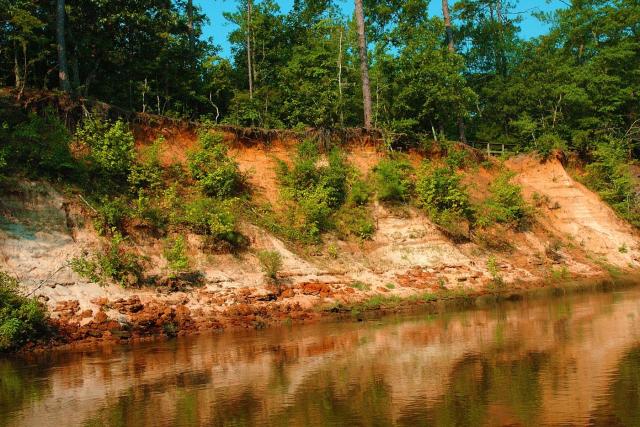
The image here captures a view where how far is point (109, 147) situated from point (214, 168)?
4148mm

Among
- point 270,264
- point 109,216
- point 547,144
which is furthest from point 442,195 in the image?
point 109,216

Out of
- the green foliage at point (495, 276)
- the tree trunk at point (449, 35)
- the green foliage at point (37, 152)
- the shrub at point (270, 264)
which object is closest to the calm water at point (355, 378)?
the shrub at point (270, 264)

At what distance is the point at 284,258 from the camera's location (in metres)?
21.7

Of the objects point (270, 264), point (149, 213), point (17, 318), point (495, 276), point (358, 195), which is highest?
point (358, 195)

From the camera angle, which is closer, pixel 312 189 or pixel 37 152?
pixel 37 152

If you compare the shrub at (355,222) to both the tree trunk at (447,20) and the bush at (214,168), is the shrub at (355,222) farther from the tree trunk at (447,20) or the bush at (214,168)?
the tree trunk at (447,20)

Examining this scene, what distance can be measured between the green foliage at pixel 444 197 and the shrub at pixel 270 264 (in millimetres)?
9004

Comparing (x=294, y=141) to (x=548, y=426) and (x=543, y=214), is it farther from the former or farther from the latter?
(x=548, y=426)

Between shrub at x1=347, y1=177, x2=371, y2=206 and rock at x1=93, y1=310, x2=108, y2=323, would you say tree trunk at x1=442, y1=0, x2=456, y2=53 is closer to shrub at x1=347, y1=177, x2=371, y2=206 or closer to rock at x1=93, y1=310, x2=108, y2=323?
shrub at x1=347, y1=177, x2=371, y2=206

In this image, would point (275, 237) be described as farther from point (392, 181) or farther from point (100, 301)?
point (100, 301)

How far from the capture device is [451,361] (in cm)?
1181

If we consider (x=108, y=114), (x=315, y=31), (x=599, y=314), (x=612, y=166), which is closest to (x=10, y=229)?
(x=108, y=114)

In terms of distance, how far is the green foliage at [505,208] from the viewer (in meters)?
29.5

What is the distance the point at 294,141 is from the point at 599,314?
15.9m
